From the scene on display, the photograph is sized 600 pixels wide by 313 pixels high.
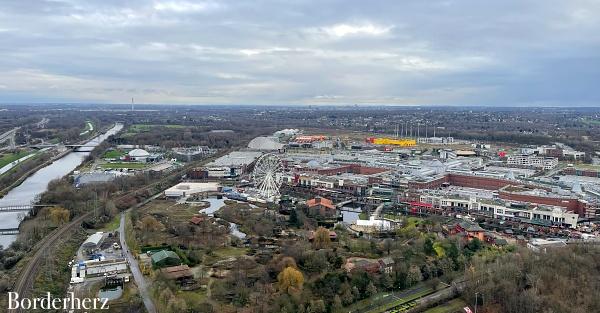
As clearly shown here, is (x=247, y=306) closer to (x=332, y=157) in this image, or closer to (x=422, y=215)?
(x=422, y=215)

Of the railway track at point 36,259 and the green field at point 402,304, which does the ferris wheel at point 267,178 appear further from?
the green field at point 402,304

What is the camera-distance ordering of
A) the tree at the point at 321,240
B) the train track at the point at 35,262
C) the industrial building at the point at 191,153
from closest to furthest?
the train track at the point at 35,262
the tree at the point at 321,240
the industrial building at the point at 191,153

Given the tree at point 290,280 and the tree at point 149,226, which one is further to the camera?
the tree at point 149,226

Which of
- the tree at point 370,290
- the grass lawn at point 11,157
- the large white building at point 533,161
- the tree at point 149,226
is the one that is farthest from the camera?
the grass lawn at point 11,157

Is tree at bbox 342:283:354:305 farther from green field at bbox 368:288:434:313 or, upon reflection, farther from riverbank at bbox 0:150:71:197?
riverbank at bbox 0:150:71:197

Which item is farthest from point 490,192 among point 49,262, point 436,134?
point 436,134

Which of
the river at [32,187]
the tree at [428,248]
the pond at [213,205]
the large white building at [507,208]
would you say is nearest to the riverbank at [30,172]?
the river at [32,187]
